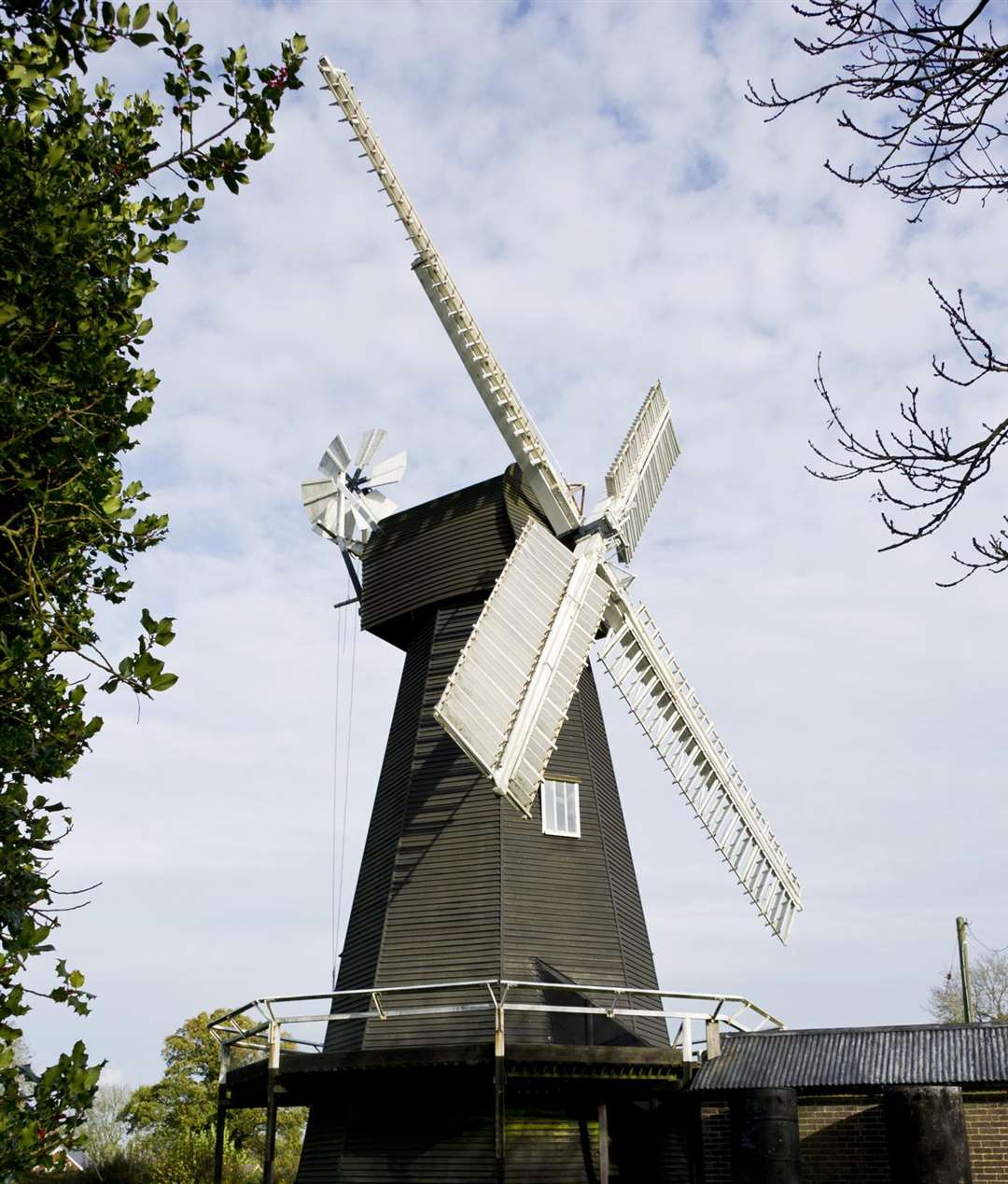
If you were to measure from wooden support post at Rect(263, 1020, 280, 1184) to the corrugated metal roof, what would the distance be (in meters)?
5.11

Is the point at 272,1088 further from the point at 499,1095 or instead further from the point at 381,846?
the point at 381,846

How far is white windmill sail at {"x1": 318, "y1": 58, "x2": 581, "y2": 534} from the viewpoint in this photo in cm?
1984

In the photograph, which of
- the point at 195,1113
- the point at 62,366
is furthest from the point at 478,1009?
the point at 195,1113

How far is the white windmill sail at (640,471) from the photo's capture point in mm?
20562

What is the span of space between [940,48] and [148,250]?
14.0 ft

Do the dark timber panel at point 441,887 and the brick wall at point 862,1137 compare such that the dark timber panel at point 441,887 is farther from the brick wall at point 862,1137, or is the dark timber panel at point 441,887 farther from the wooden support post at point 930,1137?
Result: the wooden support post at point 930,1137

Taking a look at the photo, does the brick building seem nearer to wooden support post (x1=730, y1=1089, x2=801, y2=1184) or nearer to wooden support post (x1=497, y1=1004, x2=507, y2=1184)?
wooden support post (x1=730, y1=1089, x2=801, y2=1184)

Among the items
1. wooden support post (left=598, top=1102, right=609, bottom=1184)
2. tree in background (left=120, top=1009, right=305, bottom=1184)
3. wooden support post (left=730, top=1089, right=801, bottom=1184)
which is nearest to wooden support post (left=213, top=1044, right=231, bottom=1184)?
wooden support post (left=598, top=1102, right=609, bottom=1184)

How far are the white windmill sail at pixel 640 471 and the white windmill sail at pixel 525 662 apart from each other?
1111 millimetres

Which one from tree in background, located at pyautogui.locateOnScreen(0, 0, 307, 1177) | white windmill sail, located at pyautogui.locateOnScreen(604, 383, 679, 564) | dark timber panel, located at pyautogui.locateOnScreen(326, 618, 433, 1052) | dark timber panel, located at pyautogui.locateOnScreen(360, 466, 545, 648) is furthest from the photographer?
white windmill sail, located at pyautogui.locateOnScreen(604, 383, 679, 564)

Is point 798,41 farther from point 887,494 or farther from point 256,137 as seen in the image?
point 256,137

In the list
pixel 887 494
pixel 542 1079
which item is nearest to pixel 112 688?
pixel 887 494

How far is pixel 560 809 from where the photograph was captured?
60.7ft

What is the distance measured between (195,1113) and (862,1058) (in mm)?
31093
